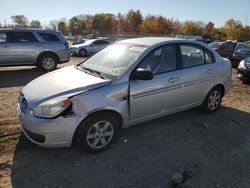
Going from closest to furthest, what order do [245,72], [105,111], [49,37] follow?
[105,111], [245,72], [49,37]

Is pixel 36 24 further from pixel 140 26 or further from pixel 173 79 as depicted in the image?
pixel 173 79

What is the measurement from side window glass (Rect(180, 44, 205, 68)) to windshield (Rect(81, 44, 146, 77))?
91 cm

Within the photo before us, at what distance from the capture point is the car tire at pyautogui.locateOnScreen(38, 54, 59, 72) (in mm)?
11382

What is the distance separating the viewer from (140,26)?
86562 millimetres

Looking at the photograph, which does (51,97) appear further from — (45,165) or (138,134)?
(138,134)

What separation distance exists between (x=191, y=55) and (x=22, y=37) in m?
7.81

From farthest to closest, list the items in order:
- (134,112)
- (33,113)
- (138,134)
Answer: (138,134) → (134,112) → (33,113)

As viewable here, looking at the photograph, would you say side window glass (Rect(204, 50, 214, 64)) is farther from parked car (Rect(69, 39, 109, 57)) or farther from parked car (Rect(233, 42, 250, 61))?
parked car (Rect(69, 39, 109, 57))

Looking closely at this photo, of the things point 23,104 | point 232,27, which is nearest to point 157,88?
point 23,104

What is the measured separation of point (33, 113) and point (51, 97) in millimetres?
325

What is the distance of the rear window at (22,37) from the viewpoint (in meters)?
10.8

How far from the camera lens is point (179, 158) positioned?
13.8 feet

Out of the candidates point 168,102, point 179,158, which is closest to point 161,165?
point 179,158

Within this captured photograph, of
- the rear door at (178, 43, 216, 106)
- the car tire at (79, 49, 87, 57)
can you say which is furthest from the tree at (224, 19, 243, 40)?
the rear door at (178, 43, 216, 106)
